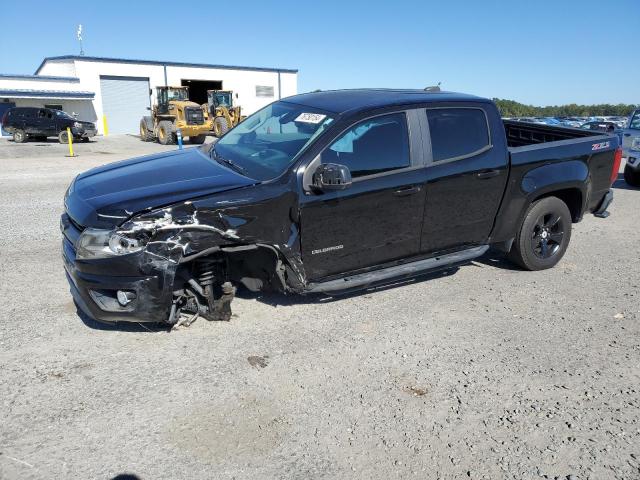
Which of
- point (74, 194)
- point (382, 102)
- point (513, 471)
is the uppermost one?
point (382, 102)

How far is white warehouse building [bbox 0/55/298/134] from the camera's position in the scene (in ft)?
110

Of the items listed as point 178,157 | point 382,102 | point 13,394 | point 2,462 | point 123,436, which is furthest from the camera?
point 178,157

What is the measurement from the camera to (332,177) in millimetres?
3562

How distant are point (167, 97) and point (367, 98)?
23379 millimetres

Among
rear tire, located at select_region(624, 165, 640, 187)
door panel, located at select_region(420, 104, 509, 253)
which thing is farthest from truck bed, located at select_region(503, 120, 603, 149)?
rear tire, located at select_region(624, 165, 640, 187)

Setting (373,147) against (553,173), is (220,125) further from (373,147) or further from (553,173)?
(373,147)

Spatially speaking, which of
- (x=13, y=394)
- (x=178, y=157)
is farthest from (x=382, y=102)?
(x=13, y=394)

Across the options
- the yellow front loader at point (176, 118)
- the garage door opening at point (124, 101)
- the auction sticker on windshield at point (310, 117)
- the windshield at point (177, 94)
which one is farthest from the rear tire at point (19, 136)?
the auction sticker on windshield at point (310, 117)

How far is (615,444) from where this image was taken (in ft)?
8.86

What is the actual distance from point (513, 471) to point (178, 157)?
3.65 metres

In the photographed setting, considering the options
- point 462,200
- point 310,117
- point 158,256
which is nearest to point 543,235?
point 462,200

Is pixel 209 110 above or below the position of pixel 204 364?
above

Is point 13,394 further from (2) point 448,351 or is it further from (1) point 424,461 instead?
(2) point 448,351

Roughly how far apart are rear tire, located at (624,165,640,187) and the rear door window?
8109mm
